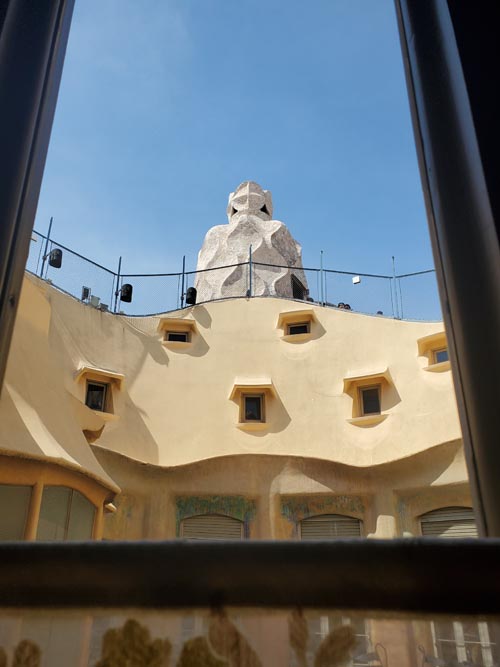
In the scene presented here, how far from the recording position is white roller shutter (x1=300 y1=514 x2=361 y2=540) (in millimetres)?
10281

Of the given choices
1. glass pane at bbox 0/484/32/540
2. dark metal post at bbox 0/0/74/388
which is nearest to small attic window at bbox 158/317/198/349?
glass pane at bbox 0/484/32/540

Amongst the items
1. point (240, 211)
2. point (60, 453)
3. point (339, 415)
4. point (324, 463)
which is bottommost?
point (60, 453)

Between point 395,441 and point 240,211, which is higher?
point 240,211

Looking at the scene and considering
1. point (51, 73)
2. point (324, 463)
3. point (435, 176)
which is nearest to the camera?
point (435, 176)

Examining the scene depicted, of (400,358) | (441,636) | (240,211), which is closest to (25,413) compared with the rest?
(441,636)

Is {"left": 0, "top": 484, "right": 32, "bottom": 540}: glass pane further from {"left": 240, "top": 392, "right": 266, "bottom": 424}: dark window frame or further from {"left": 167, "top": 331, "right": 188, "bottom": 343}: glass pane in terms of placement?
{"left": 167, "top": 331, "right": 188, "bottom": 343}: glass pane

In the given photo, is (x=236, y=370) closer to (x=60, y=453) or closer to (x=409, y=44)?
(x=60, y=453)

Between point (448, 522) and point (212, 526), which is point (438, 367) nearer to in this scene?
point (448, 522)

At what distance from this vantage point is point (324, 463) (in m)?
10.5

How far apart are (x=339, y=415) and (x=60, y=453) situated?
624cm

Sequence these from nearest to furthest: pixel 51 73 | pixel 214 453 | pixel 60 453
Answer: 1. pixel 51 73
2. pixel 60 453
3. pixel 214 453

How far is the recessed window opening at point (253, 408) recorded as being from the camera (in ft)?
39.2

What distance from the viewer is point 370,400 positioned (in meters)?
11.8

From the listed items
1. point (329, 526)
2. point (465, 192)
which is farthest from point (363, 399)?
point (465, 192)
